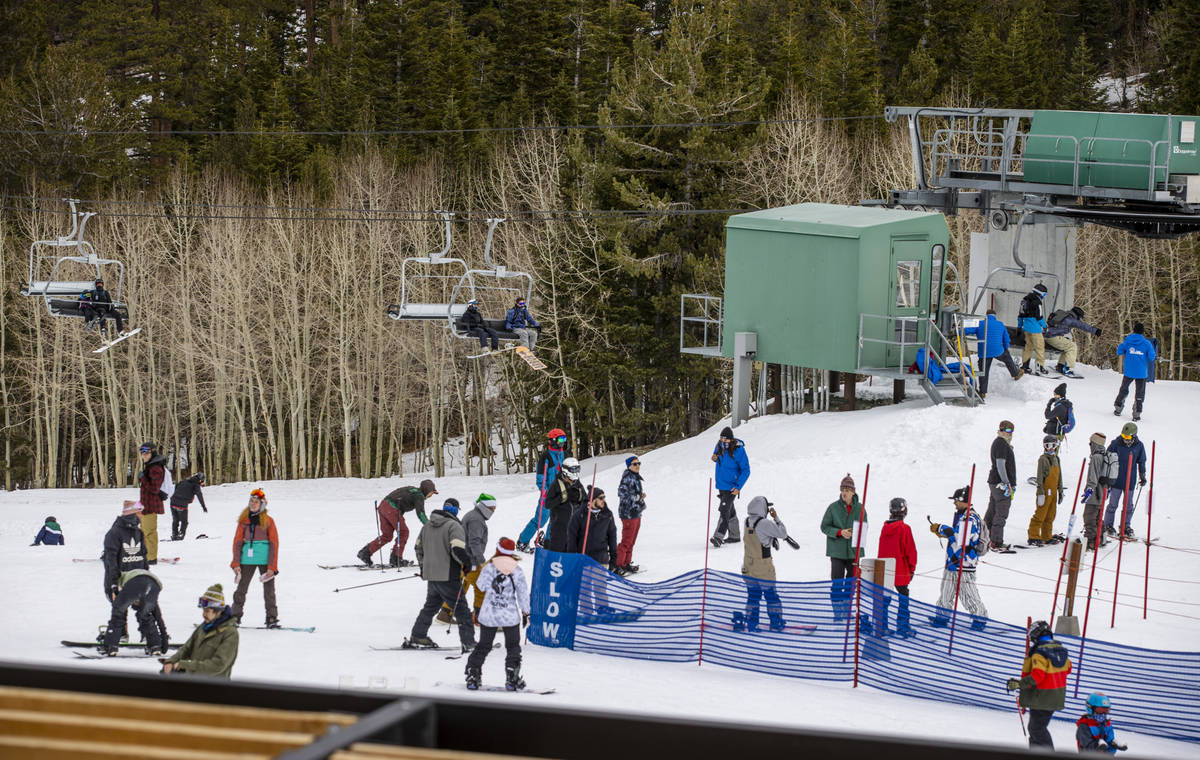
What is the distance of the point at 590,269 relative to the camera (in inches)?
1501

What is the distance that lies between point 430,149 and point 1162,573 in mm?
42047

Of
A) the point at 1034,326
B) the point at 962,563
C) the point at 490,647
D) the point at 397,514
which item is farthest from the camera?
the point at 1034,326

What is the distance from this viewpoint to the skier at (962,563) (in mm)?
12859

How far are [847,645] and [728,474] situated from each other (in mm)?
4604

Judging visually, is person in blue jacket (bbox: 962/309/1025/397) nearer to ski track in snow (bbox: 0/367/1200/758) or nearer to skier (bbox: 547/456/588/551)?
ski track in snow (bbox: 0/367/1200/758)

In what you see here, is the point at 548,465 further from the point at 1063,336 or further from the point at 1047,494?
the point at 1063,336

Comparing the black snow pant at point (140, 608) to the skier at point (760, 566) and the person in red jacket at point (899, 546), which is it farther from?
the person in red jacket at point (899, 546)

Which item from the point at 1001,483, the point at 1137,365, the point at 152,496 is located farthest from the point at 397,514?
the point at 1137,365

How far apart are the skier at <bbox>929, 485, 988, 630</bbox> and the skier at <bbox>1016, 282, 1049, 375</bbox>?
927 cm

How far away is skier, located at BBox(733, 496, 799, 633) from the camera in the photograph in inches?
500

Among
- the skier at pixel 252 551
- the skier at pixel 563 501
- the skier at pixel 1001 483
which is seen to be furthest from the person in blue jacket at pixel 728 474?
the skier at pixel 252 551

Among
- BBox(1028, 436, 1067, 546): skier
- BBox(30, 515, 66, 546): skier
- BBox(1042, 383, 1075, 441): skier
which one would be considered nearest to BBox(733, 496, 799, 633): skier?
BBox(1028, 436, 1067, 546): skier

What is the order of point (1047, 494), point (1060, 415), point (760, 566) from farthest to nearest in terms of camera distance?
point (1060, 415), point (1047, 494), point (760, 566)

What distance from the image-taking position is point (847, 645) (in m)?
12.2
